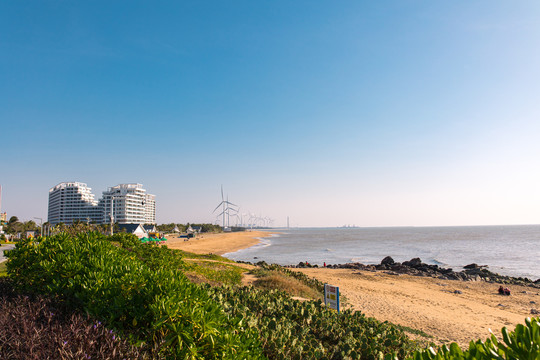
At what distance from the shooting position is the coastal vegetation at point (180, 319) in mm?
3318

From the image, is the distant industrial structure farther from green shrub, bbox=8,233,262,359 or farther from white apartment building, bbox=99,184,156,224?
green shrub, bbox=8,233,262,359

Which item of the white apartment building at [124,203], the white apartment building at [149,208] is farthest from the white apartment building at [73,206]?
the white apartment building at [149,208]

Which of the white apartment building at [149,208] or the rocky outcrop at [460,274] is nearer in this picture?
the rocky outcrop at [460,274]

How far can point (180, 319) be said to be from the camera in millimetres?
3670

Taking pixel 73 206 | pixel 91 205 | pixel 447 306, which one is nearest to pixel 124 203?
pixel 91 205

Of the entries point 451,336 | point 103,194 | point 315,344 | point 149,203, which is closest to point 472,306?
point 451,336

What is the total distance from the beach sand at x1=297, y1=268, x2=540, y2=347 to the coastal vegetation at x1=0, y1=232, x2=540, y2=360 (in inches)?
240

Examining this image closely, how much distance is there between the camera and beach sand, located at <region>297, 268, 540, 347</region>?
1237 cm

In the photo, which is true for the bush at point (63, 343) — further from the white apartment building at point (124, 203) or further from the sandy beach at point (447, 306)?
the white apartment building at point (124, 203)

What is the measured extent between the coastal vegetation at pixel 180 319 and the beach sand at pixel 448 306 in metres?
6.10

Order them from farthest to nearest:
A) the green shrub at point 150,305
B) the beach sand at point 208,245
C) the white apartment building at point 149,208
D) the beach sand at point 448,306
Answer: the white apartment building at point 149,208
the beach sand at point 208,245
the beach sand at point 448,306
the green shrub at point 150,305

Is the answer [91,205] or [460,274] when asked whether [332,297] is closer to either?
[460,274]

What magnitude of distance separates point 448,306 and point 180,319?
59.6 feet

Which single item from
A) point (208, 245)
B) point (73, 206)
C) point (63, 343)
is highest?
point (73, 206)
